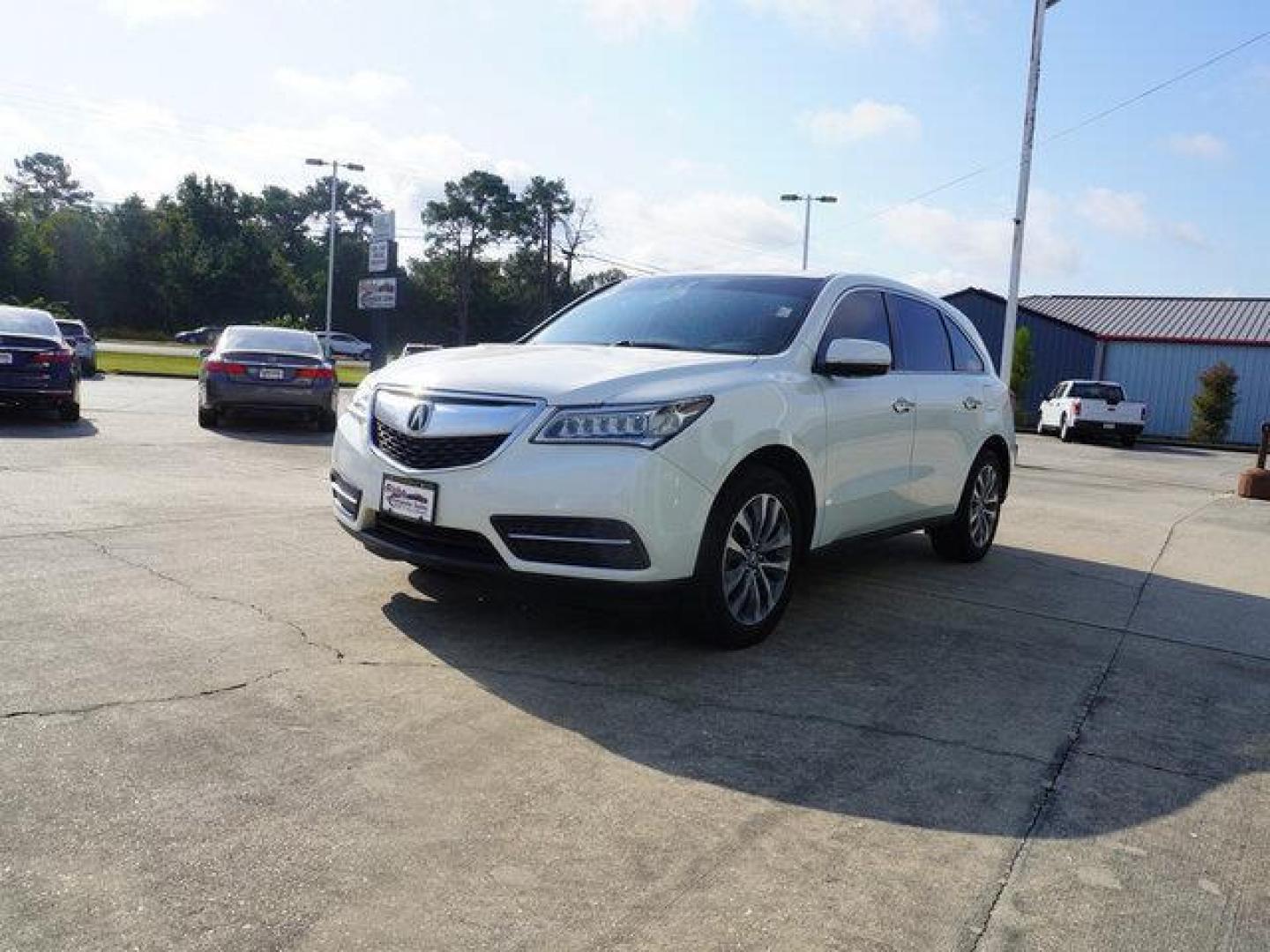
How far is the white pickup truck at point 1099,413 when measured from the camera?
28.9m

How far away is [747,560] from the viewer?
4859 mm

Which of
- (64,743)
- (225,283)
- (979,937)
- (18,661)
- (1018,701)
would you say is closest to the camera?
(979,937)

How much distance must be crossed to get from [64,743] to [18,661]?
930mm

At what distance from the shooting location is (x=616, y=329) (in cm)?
579

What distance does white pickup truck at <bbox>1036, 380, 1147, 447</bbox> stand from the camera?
28.9m

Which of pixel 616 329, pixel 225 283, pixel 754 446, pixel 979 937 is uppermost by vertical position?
pixel 225 283

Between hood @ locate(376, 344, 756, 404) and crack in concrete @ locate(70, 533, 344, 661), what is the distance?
1178mm

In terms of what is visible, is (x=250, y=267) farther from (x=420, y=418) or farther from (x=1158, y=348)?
(x=420, y=418)

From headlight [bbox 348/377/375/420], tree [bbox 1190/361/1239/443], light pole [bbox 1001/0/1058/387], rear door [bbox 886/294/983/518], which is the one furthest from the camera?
tree [bbox 1190/361/1239/443]

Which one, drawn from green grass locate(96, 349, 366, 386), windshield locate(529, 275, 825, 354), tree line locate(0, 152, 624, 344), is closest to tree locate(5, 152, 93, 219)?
tree line locate(0, 152, 624, 344)

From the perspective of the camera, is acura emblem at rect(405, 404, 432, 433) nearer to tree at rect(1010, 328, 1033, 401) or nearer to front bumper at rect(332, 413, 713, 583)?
front bumper at rect(332, 413, 713, 583)

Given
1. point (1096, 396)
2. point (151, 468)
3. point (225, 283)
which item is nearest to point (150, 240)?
point (225, 283)

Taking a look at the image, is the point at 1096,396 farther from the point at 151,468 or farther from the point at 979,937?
the point at 979,937

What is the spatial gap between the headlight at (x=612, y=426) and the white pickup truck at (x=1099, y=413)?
27.2 m
